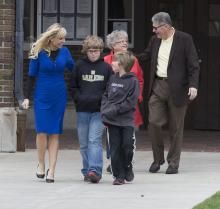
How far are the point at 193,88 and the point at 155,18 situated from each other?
1.02 meters

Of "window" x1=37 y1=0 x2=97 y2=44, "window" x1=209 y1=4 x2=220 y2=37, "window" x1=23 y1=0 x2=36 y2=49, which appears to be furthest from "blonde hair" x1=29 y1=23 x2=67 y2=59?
"window" x1=209 y1=4 x2=220 y2=37

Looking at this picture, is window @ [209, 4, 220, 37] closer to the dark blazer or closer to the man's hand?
the dark blazer

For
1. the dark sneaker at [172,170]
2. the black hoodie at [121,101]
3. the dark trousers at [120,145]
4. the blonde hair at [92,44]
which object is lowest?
the dark sneaker at [172,170]

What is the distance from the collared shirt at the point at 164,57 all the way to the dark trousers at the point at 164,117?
0.12 metres

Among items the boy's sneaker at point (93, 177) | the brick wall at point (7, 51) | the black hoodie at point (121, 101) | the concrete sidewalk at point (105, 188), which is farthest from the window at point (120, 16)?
the boy's sneaker at point (93, 177)

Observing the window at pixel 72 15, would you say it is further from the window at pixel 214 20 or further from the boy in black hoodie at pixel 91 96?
the boy in black hoodie at pixel 91 96

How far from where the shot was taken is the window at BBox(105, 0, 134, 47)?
16.4m

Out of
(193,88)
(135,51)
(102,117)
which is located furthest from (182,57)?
(135,51)

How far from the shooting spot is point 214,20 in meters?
16.4

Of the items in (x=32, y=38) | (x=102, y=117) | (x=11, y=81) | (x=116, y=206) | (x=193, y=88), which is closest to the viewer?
(x=116, y=206)

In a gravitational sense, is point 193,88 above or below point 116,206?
above

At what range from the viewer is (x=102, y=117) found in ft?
32.2

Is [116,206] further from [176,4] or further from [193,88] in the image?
[176,4]

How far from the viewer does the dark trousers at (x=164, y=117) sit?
10.8 m
